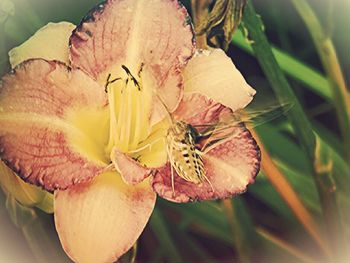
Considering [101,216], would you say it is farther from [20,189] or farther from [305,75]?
[305,75]

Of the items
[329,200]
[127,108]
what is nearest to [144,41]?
[127,108]

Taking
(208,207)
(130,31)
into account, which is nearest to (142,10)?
(130,31)

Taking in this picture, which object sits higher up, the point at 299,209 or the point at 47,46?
the point at 47,46

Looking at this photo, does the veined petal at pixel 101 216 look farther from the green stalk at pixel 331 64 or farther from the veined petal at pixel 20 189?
the green stalk at pixel 331 64

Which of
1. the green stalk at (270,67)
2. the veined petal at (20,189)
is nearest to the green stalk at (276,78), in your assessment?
the green stalk at (270,67)

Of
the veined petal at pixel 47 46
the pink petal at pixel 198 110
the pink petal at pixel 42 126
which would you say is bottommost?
the pink petal at pixel 198 110

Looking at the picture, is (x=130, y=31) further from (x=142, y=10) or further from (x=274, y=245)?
(x=274, y=245)

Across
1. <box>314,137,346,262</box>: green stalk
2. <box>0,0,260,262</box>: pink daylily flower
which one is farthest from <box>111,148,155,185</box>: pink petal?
<box>314,137,346,262</box>: green stalk
